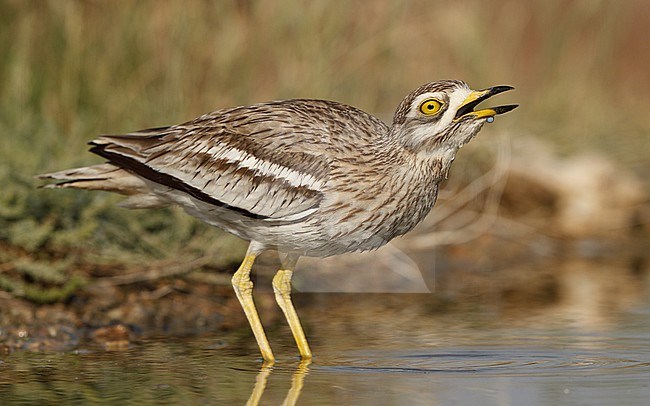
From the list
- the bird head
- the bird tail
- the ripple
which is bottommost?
the ripple

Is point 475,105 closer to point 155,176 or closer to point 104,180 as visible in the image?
point 155,176

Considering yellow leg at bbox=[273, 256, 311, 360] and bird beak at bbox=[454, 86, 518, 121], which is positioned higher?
bird beak at bbox=[454, 86, 518, 121]

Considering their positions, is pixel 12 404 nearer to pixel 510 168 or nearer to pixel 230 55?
pixel 230 55

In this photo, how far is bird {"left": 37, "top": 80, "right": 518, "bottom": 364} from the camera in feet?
18.3

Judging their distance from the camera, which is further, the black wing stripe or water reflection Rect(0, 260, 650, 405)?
the black wing stripe

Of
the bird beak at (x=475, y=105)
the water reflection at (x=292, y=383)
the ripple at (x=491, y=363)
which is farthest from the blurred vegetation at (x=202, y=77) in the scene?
the bird beak at (x=475, y=105)

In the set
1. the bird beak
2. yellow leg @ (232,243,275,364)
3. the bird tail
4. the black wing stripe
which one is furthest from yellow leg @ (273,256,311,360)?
the bird beak

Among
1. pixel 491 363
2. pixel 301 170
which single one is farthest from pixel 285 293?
pixel 491 363

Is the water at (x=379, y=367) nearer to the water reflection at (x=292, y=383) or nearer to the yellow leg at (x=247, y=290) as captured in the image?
the water reflection at (x=292, y=383)

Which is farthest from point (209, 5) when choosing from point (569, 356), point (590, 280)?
point (569, 356)

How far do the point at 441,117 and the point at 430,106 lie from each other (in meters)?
0.08

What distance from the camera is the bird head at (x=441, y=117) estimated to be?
5.43 m

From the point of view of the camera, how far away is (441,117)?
552 cm

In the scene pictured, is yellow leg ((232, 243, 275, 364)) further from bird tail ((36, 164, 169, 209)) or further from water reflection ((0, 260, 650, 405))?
bird tail ((36, 164, 169, 209))
